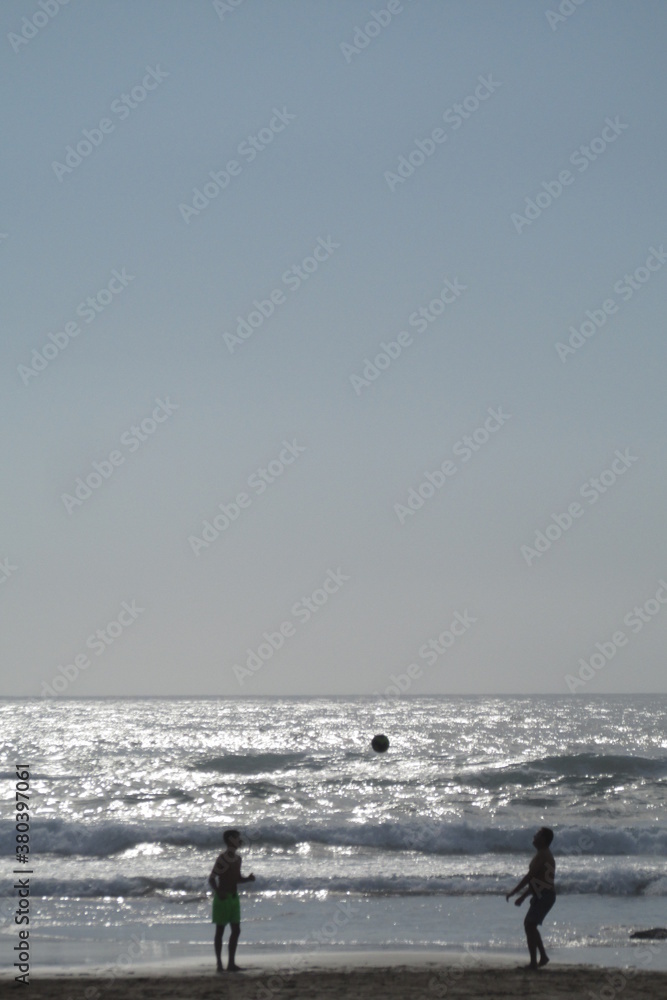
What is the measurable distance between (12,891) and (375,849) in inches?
343

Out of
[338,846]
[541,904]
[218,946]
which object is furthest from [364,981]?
[338,846]

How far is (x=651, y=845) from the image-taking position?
23078 millimetres

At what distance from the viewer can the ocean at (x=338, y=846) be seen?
1471cm

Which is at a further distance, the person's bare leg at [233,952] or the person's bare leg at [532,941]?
the person's bare leg at [532,941]

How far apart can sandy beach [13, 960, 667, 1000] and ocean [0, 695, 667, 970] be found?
114 cm

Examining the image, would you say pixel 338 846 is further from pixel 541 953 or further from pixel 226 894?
pixel 541 953

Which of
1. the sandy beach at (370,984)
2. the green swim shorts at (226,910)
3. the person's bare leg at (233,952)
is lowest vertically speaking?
the sandy beach at (370,984)

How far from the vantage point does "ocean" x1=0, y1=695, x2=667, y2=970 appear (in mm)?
14711

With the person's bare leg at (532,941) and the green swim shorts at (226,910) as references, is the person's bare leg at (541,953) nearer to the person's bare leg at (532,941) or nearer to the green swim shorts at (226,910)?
the person's bare leg at (532,941)

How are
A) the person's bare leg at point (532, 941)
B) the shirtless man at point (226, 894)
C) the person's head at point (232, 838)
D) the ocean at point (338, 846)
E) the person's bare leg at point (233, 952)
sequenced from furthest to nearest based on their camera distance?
the ocean at point (338, 846), the person's head at point (232, 838), the shirtless man at point (226, 894), the person's bare leg at point (532, 941), the person's bare leg at point (233, 952)

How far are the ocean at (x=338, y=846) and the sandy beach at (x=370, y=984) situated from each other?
3.75 ft

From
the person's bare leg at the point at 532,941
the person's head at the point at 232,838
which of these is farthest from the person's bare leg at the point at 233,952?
the person's bare leg at the point at 532,941

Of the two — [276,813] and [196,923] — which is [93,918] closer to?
[196,923]

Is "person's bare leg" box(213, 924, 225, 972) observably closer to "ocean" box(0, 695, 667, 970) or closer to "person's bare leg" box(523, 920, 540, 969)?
"ocean" box(0, 695, 667, 970)
